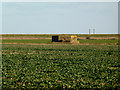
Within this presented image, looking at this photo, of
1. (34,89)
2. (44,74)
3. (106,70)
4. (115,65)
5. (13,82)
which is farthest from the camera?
(115,65)

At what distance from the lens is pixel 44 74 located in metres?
14.6

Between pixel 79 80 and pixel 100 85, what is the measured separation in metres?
1.44

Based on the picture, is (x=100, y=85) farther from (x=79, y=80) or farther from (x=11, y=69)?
(x=11, y=69)

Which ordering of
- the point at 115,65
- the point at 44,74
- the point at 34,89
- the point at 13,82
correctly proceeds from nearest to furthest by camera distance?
the point at 34,89, the point at 13,82, the point at 44,74, the point at 115,65

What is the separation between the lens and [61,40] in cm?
4994

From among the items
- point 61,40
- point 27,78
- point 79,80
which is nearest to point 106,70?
point 79,80

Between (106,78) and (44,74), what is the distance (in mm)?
3638

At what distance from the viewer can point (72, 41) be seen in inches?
1977

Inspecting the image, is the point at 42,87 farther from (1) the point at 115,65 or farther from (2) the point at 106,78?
(1) the point at 115,65

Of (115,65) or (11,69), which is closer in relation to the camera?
(11,69)

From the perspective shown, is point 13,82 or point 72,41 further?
point 72,41

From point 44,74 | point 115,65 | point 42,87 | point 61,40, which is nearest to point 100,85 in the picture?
point 42,87

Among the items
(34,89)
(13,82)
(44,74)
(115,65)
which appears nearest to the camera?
(34,89)

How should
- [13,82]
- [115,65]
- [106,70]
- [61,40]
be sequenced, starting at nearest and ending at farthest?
[13,82]
[106,70]
[115,65]
[61,40]
